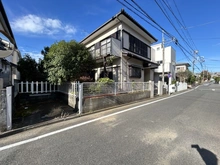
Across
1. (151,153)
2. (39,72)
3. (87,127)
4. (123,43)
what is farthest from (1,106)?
(123,43)

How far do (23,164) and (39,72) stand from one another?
9180 millimetres

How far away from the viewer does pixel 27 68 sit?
31.1 ft

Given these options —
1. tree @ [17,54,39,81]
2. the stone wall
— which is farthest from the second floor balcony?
the stone wall

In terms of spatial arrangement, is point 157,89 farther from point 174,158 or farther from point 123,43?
point 174,158

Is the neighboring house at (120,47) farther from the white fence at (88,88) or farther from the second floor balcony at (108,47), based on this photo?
the white fence at (88,88)

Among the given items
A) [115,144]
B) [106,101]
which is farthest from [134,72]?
[115,144]

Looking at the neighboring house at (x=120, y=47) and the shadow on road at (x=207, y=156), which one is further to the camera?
the neighboring house at (x=120, y=47)

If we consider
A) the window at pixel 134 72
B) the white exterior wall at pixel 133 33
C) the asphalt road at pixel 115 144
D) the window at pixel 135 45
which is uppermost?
the white exterior wall at pixel 133 33

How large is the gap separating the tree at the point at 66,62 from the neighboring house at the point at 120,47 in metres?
2.07

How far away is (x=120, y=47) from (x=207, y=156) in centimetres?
937

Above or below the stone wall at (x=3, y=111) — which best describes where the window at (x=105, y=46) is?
above

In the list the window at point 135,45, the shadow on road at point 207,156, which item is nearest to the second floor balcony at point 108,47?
the window at point 135,45

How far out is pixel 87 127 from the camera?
393 cm

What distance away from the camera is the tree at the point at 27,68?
9.30 m
